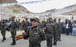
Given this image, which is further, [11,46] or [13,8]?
[13,8]

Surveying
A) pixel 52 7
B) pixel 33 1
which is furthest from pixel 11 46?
pixel 52 7

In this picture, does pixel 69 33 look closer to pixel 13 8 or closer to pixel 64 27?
pixel 64 27

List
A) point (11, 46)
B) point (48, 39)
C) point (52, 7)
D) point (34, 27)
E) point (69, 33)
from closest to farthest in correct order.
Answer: point (34, 27) → point (48, 39) → point (11, 46) → point (69, 33) → point (52, 7)

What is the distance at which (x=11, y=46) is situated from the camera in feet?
45.5

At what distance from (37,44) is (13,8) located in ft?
118

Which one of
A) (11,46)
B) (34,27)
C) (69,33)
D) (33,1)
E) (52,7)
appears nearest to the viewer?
(34,27)

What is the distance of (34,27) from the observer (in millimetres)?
6852

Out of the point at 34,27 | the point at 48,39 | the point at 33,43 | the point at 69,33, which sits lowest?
the point at 69,33

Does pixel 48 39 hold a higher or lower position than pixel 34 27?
lower

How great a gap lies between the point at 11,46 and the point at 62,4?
3181cm

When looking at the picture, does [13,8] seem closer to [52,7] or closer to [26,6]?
[26,6]

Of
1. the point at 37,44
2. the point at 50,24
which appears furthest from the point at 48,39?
the point at 37,44

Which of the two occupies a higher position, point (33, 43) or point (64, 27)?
point (33, 43)

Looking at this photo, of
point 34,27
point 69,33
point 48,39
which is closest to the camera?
point 34,27
